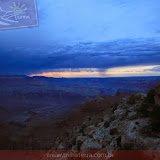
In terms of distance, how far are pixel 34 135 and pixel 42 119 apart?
2.77 meters

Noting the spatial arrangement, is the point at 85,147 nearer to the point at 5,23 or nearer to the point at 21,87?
the point at 5,23

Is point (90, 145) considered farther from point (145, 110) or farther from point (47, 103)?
point (47, 103)

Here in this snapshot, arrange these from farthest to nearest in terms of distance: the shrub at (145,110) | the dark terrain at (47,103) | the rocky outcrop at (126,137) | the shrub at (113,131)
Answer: the dark terrain at (47,103) < the shrub at (113,131) < the shrub at (145,110) < the rocky outcrop at (126,137)

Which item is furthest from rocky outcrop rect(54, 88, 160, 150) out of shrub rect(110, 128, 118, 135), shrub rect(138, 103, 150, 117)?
shrub rect(138, 103, 150, 117)

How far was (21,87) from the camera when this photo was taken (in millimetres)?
26312

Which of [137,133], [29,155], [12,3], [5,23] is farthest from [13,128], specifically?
[137,133]

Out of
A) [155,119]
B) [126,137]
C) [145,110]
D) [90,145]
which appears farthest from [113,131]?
[155,119]

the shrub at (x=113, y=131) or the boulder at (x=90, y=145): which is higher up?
the shrub at (x=113, y=131)
